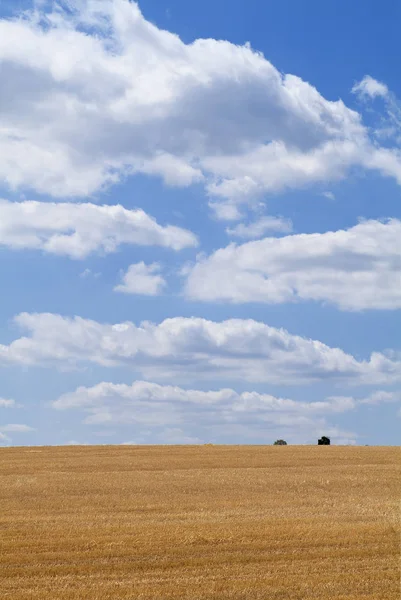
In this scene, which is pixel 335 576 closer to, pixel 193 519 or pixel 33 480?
pixel 193 519

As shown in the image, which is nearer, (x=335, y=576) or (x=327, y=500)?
(x=335, y=576)

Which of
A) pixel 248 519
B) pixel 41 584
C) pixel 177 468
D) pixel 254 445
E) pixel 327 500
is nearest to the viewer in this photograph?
pixel 41 584

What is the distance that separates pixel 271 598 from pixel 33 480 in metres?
24.8

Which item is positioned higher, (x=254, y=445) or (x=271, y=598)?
(x=254, y=445)

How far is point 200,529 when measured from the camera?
23.9 meters

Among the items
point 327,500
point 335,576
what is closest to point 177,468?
point 327,500

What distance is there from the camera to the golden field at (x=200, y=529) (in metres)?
17.4

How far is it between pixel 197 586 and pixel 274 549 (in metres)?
4.65

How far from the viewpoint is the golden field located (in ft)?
57.2

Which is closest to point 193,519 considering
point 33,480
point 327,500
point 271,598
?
point 327,500

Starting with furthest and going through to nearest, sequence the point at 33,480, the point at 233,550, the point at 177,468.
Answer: the point at 177,468 → the point at 33,480 → the point at 233,550

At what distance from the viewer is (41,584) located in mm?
17484

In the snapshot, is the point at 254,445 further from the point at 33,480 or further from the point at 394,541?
the point at 394,541

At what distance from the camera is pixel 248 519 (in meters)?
26.8
